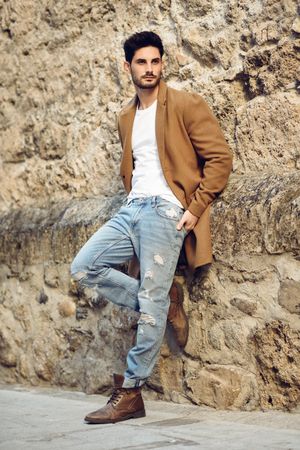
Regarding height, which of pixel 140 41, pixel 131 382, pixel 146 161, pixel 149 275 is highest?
pixel 140 41

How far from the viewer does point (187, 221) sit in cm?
429

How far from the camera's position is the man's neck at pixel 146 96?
4.47 meters

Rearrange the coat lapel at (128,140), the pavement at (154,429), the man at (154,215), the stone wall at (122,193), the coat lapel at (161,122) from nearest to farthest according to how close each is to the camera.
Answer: the pavement at (154,429) < the stone wall at (122,193) < the man at (154,215) < the coat lapel at (161,122) < the coat lapel at (128,140)

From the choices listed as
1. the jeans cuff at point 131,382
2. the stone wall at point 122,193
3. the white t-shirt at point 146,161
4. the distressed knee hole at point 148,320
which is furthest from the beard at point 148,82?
the jeans cuff at point 131,382

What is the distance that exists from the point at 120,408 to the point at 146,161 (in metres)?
1.20

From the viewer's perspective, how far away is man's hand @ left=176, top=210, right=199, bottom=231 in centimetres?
429

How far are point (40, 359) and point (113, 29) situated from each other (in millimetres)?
2015

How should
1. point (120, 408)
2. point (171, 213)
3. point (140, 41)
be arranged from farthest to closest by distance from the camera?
point (140, 41), point (171, 213), point (120, 408)

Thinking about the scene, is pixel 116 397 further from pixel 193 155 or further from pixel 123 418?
pixel 193 155

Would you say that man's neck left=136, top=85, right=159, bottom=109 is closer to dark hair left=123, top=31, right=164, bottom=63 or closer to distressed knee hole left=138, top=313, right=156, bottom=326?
dark hair left=123, top=31, right=164, bottom=63

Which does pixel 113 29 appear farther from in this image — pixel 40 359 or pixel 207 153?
pixel 40 359

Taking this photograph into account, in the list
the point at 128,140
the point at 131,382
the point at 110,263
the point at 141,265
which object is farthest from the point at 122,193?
the point at 131,382

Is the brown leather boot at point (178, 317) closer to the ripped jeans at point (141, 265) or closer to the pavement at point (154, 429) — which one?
the ripped jeans at point (141, 265)

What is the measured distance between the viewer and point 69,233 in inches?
210
